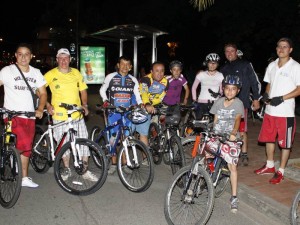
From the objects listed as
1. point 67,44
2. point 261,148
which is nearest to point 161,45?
point 67,44

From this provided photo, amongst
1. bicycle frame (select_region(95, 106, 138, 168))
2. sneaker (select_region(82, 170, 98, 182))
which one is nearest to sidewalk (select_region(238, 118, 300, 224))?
bicycle frame (select_region(95, 106, 138, 168))

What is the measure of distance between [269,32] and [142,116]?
41.3 feet

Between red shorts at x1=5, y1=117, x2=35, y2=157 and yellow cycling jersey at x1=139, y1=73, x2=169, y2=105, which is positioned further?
yellow cycling jersey at x1=139, y1=73, x2=169, y2=105

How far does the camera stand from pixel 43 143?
20.2ft

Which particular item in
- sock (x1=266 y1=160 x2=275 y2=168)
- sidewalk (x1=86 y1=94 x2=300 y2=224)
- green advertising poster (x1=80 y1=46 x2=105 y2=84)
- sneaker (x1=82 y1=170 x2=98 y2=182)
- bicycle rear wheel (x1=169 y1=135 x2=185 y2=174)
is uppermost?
green advertising poster (x1=80 y1=46 x2=105 y2=84)

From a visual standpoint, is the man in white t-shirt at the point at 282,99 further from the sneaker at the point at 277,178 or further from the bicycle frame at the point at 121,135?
the bicycle frame at the point at 121,135

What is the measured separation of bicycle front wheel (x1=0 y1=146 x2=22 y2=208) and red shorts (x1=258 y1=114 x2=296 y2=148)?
144 inches

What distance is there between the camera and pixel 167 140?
6195 millimetres

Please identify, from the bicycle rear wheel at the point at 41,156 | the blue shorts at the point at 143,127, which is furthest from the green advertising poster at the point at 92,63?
the blue shorts at the point at 143,127

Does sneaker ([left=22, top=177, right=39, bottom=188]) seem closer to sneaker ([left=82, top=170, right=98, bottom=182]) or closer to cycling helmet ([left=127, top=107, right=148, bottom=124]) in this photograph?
sneaker ([left=82, top=170, right=98, bottom=182])

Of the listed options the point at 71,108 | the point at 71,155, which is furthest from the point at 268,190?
the point at 71,108

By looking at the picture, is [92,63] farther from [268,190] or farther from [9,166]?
[268,190]

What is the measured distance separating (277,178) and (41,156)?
377 cm

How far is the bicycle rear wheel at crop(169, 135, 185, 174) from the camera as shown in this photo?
579 cm
